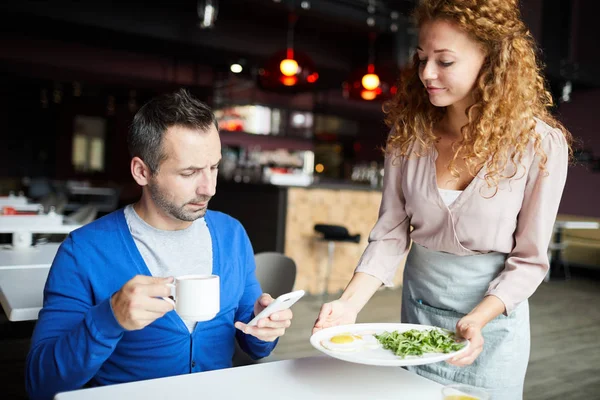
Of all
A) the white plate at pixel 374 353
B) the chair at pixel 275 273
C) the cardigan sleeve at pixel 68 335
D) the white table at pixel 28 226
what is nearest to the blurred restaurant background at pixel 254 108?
the white table at pixel 28 226

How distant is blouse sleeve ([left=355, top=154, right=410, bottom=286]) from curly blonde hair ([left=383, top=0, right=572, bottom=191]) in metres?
0.21

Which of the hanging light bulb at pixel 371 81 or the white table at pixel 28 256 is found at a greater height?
the hanging light bulb at pixel 371 81

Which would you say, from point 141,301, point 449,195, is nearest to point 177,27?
point 449,195

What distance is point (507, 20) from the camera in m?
1.46

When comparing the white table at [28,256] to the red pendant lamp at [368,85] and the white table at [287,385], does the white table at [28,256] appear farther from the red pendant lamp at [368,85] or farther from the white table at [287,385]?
the red pendant lamp at [368,85]

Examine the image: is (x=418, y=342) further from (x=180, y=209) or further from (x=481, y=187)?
(x=180, y=209)

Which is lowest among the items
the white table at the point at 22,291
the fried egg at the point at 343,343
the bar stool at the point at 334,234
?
the bar stool at the point at 334,234

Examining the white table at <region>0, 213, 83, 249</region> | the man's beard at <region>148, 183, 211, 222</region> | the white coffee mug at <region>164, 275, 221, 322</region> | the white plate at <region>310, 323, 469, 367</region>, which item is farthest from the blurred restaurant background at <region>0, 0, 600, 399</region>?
the white plate at <region>310, 323, 469, 367</region>

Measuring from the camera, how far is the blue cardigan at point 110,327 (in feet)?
3.87

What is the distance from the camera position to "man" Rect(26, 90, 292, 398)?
1.36m

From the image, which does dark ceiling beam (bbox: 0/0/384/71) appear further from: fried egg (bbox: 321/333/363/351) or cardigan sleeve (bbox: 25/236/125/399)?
fried egg (bbox: 321/333/363/351)

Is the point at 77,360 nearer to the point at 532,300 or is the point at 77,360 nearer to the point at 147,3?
the point at 532,300

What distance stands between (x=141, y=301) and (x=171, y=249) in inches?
19.5

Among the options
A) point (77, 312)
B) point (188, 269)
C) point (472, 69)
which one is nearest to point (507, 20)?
point (472, 69)
